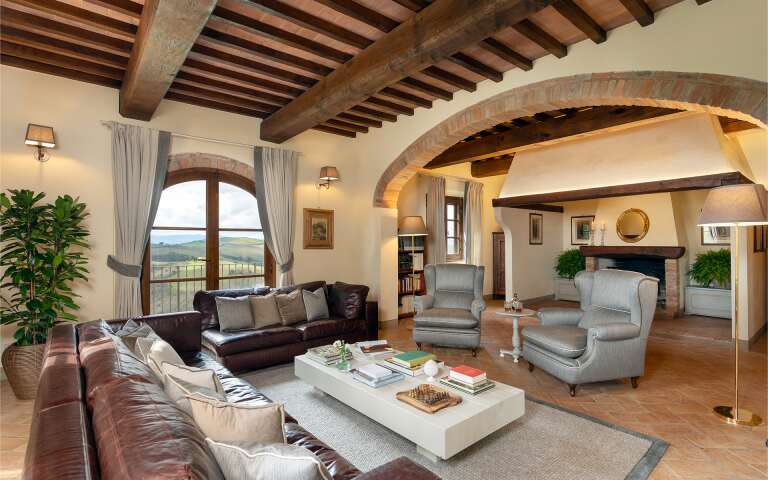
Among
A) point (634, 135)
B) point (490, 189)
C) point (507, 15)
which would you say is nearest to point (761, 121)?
point (507, 15)

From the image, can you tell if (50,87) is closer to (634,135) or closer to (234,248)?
(234,248)

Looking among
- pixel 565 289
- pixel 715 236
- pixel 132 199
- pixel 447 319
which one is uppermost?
pixel 132 199

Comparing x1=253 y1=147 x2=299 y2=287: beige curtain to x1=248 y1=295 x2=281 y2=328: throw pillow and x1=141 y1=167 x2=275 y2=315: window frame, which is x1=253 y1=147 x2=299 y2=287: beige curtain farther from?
x1=248 y1=295 x2=281 y2=328: throw pillow

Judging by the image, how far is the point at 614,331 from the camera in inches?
125

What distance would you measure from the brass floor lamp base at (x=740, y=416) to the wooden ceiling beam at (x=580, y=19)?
10.3 ft

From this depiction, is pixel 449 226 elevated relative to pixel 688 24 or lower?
lower

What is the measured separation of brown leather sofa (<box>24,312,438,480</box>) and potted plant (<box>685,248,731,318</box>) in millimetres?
7340

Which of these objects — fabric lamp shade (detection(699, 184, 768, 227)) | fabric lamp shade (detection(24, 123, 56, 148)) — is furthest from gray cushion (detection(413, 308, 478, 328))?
fabric lamp shade (detection(24, 123, 56, 148))

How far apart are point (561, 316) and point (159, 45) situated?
4268mm

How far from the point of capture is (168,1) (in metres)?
2.24

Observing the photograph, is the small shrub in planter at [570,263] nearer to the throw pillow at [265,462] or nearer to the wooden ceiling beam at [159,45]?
the wooden ceiling beam at [159,45]

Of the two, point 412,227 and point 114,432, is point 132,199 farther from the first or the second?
point 114,432

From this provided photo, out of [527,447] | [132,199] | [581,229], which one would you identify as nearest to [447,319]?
[527,447]

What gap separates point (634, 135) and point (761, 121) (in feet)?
9.37
